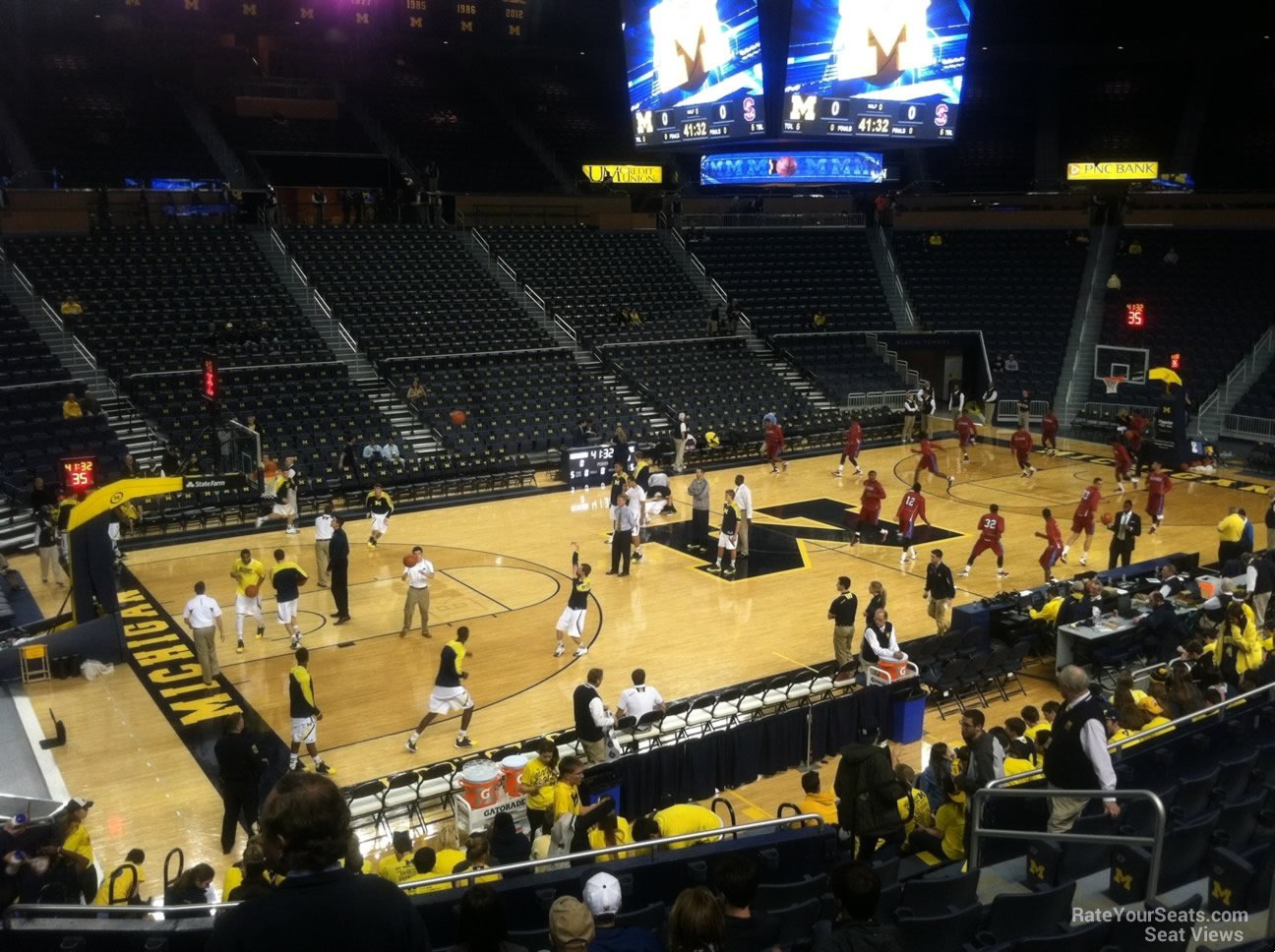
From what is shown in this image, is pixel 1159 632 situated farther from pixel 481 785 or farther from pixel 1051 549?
pixel 481 785

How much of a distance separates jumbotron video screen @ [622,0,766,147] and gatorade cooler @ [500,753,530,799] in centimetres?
2123

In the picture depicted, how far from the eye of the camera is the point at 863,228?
43.3 m

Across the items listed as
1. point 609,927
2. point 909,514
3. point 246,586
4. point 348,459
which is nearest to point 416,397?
point 348,459

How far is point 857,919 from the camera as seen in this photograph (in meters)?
4.10

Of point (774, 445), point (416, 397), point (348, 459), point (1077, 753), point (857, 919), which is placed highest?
point (416, 397)

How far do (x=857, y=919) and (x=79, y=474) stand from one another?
17027mm

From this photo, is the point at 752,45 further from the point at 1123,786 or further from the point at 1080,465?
the point at 1123,786

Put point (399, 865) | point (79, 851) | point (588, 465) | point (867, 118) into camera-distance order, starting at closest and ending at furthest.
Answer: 1. point (399, 865)
2. point (79, 851)
3. point (588, 465)
4. point (867, 118)

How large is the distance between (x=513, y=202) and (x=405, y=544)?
22937mm

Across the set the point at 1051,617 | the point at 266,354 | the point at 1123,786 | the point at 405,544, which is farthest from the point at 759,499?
the point at 1123,786

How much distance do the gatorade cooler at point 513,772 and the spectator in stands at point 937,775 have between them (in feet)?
11.7

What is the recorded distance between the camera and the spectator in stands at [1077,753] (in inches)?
283

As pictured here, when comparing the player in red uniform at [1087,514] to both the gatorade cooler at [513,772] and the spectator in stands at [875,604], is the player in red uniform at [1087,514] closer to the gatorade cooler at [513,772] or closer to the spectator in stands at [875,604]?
the spectator in stands at [875,604]

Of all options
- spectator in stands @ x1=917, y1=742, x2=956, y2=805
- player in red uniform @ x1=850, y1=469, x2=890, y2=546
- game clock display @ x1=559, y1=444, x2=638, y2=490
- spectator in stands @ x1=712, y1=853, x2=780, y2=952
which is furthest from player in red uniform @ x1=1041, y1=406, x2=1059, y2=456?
spectator in stands @ x1=712, y1=853, x2=780, y2=952
